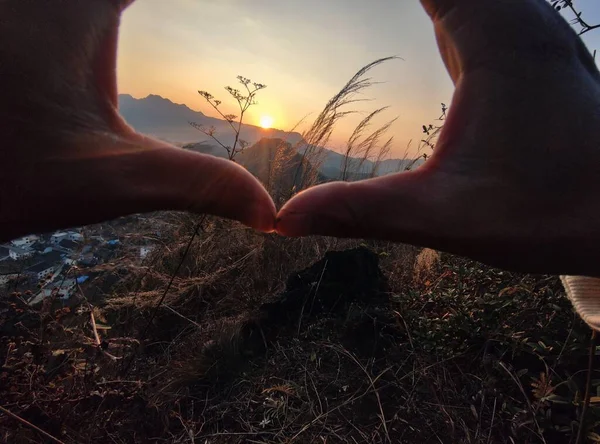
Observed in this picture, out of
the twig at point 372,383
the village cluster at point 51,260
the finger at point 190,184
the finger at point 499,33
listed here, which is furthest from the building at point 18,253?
the finger at point 499,33

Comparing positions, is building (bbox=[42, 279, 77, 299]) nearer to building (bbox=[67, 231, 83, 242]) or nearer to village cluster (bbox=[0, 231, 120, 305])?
village cluster (bbox=[0, 231, 120, 305])

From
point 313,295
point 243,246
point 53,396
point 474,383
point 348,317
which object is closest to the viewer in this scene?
point 53,396

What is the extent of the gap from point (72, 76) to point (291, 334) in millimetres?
1279

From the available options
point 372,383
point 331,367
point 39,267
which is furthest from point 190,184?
point 39,267

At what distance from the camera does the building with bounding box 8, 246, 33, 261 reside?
5.89ft

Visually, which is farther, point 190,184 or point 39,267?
point 39,267

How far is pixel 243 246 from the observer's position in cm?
229

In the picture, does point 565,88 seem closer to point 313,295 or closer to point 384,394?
point 384,394

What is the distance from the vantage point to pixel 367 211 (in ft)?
1.85

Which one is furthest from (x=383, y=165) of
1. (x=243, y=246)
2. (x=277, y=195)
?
(x=243, y=246)

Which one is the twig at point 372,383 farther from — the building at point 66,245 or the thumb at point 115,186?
the building at point 66,245

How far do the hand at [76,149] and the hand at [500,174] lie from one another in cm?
14

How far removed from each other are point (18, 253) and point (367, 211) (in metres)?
1.91

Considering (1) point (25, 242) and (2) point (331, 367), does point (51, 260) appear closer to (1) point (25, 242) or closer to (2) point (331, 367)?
(1) point (25, 242)
